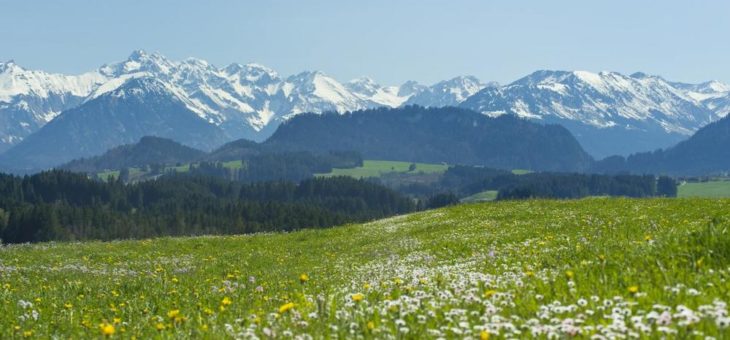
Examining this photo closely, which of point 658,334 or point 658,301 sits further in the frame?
point 658,301

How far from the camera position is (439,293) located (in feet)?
27.6

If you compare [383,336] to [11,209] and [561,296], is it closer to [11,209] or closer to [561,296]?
[561,296]

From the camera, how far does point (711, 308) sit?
537 centimetres

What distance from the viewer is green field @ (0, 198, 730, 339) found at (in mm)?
6013

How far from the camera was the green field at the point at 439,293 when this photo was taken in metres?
6.01

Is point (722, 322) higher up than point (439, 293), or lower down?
higher up

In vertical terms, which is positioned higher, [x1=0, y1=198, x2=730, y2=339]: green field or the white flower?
the white flower

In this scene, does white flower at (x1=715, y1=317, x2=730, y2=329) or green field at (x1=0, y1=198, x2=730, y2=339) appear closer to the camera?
white flower at (x1=715, y1=317, x2=730, y2=329)

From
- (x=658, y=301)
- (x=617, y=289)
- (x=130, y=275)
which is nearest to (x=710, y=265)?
(x=617, y=289)

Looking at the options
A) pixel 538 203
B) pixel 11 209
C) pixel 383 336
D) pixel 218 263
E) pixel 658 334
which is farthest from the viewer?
pixel 11 209

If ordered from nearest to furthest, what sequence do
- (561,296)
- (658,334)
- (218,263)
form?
(658,334) → (561,296) → (218,263)

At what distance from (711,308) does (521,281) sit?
12.5 feet

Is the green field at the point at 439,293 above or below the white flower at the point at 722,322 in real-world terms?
below

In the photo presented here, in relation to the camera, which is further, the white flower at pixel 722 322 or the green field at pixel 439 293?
the green field at pixel 439 293
